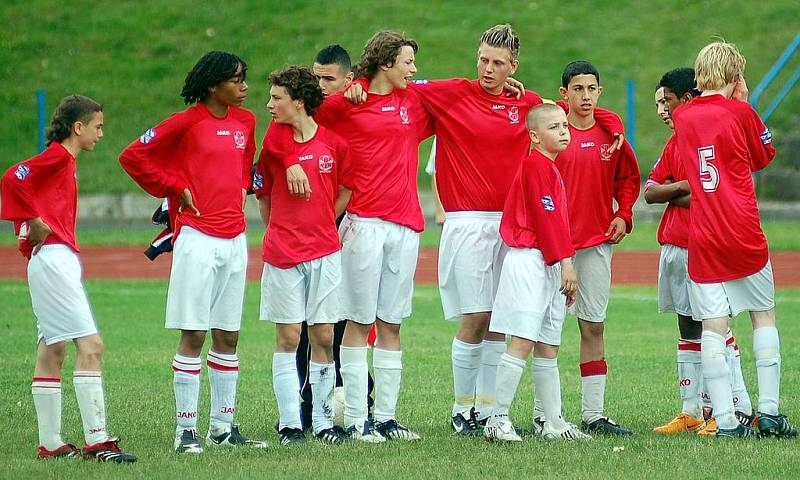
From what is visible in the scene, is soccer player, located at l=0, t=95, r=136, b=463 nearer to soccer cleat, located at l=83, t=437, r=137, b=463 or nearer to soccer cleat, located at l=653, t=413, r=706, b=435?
soccer cleat, located at l=83, t=437, r=137, b=463

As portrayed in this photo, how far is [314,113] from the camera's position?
24.2 feet

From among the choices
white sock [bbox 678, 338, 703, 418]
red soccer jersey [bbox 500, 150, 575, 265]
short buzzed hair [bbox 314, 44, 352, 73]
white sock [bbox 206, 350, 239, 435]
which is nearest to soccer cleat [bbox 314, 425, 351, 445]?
white sock [bbox 206, 350, 239, 435]

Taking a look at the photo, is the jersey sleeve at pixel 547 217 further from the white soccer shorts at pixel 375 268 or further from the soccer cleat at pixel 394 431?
the soccer cleat at pixel 394 431

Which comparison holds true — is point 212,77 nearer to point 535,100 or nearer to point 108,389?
point 535,100

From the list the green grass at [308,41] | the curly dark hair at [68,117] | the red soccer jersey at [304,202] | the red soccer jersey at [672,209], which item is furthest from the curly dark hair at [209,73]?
the green grass at [308,41]

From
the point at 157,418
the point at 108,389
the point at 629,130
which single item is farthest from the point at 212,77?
the point at 629,130

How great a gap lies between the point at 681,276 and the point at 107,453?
3.52m

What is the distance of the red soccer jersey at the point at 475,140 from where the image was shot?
754 cm

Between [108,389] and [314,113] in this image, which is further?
[108,389]

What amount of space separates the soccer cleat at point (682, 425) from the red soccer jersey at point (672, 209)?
1035 millimetres

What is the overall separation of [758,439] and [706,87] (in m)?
1.99

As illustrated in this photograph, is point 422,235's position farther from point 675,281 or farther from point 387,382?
point 387,382

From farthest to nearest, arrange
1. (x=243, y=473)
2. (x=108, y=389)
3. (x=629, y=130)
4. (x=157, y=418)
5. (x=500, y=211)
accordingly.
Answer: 1. (x=629, y=130)
2. (x=108, y=389)
3. (x=157, y=418)
4. (x=500, y=211)
5. (x=243, y=473)

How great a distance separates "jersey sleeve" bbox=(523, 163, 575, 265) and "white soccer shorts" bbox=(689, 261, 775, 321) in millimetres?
787
